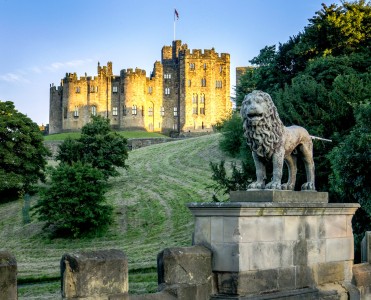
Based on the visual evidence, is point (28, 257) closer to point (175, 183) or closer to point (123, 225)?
point (123, 225)

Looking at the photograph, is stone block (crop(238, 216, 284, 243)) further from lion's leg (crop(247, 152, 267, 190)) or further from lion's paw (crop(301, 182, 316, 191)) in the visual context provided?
lion's paw (crop(301, 182, 316, 191))

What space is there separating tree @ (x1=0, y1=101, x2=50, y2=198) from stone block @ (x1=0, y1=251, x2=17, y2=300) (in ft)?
147

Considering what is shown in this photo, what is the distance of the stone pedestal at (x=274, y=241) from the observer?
919cm

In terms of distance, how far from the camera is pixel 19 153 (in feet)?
176

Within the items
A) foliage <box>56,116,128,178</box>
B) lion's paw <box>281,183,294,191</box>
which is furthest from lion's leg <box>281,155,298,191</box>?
foliage <box>56,116,128,178</box>

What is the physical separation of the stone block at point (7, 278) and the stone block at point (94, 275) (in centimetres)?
65

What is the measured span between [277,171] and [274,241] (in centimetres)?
128

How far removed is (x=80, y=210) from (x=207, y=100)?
87.3 m

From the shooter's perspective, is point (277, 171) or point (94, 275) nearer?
point (94, 275)

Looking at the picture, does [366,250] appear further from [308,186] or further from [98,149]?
[98,149]

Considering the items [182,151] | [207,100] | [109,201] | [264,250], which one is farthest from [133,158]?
[264,250]

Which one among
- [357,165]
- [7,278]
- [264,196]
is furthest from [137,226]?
[7,278]

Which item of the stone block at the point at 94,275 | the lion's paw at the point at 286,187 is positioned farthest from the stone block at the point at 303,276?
the stone block at the point at 94,275

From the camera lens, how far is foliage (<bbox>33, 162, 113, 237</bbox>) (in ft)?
121
